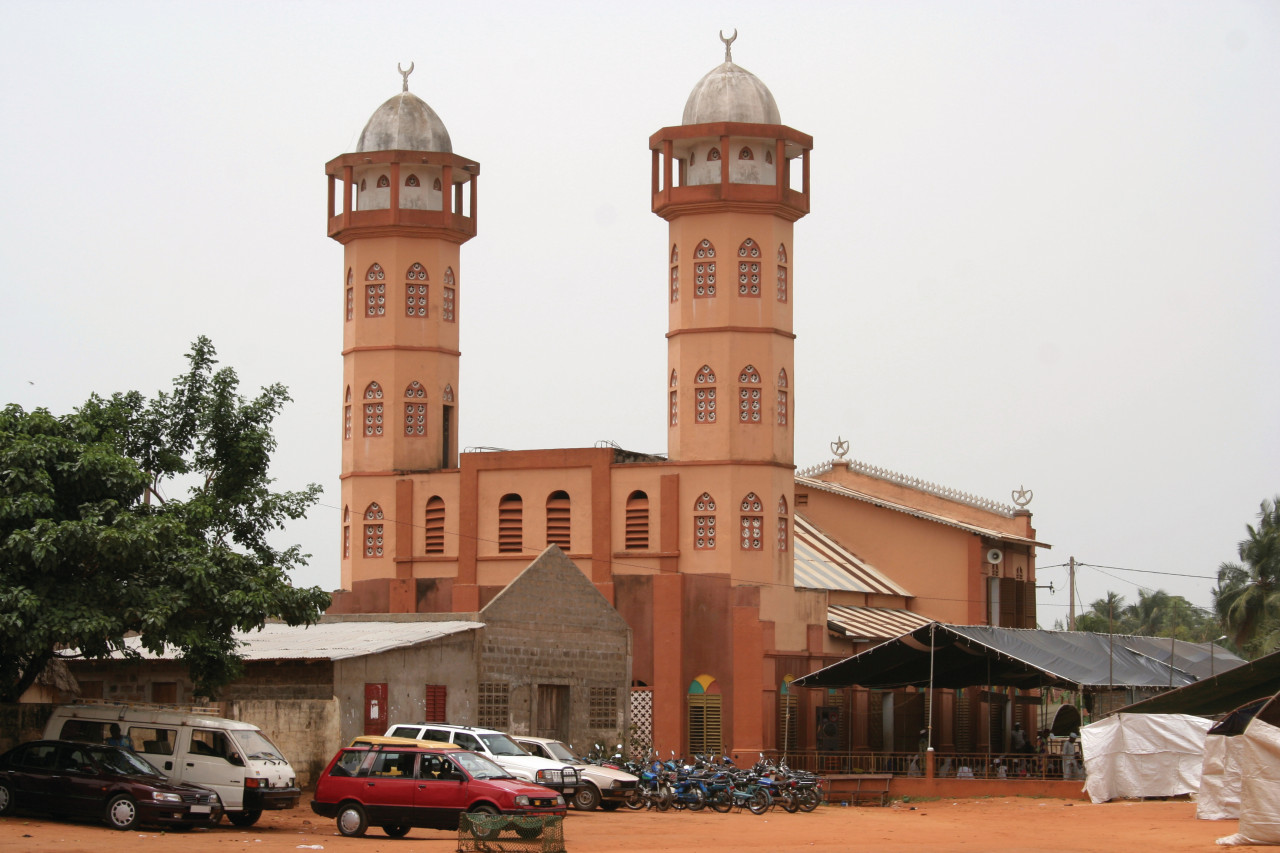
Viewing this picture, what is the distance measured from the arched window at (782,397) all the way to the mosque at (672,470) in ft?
0.26

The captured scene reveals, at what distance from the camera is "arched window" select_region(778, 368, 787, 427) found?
137ft

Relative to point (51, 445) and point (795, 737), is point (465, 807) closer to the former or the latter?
point (51, 445)

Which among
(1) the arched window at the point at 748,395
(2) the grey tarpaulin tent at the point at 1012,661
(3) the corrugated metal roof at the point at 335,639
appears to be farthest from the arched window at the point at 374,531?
(2) the grey tarpaulin tent at the point at 1012,661

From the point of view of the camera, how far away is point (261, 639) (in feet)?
109

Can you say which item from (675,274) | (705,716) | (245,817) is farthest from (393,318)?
(245,817)

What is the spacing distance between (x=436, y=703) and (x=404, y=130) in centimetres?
1864

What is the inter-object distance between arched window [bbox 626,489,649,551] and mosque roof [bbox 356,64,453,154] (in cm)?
1088

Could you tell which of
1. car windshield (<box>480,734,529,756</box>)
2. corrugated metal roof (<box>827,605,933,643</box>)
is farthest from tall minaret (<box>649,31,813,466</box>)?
car windshield (<box>480,734,529,756</box>)

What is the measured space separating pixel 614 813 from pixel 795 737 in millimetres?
11537

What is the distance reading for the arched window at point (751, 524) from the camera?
40.8 meters

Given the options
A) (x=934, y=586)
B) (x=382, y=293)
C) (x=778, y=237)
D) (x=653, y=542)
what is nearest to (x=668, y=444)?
(x=653, y=542)

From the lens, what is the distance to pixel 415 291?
4506 cm

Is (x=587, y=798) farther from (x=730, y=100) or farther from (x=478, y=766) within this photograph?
(x=730, y=100)

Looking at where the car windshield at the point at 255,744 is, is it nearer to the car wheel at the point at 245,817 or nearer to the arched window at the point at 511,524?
the car wheel at the point at 245,817
